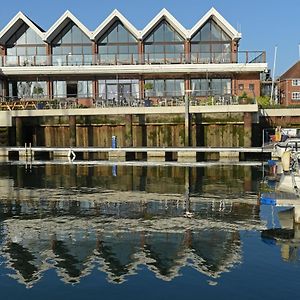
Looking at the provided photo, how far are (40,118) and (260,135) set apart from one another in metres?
18.0

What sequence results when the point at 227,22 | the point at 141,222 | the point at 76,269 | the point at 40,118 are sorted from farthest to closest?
1. the point at 227,22
2. the point at 40,118
3. the point at 141,222
4. the point at 76,269

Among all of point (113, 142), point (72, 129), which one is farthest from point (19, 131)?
point (113, 142)

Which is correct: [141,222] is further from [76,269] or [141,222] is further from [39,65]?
[39,65]

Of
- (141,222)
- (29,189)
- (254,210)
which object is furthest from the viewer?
(29,189)

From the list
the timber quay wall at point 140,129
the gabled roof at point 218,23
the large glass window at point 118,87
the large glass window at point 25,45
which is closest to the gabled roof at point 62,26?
the large glass window at point 25,45

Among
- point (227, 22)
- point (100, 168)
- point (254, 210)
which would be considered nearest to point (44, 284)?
point (254, 210)

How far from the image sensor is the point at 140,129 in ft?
125

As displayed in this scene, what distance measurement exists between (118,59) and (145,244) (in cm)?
3495

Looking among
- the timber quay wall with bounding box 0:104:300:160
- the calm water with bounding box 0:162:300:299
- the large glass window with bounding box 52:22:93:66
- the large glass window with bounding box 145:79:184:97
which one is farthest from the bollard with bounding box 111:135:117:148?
the calm water with bounding box 0:162:300:299

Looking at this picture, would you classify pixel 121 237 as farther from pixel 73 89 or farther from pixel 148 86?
pixel 73 89

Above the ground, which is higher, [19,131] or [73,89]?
[73,89]

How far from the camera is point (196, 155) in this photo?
35625 millimetres

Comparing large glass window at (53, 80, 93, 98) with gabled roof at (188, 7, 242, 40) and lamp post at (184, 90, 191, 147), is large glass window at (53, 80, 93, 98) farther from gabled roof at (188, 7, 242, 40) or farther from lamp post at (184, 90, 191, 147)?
lamp post at (184, 90, 191, 147)

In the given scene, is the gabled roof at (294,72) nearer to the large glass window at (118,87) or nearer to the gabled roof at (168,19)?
the gabled roof at (168,19)
